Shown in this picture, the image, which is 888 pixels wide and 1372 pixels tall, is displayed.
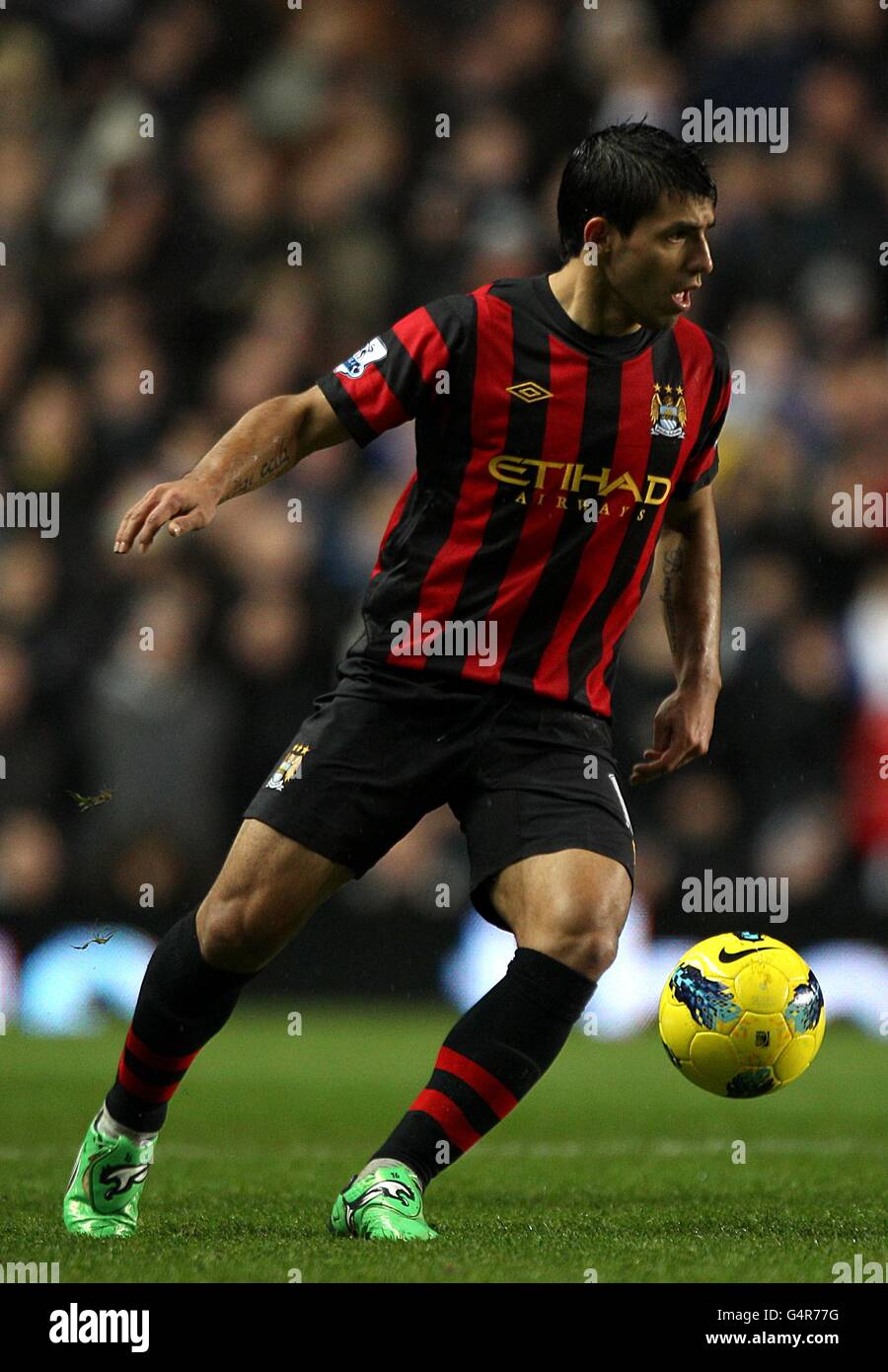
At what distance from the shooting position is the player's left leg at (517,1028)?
3.59 metres

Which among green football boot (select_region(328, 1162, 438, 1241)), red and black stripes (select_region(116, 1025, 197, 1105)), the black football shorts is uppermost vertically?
the black football shorts

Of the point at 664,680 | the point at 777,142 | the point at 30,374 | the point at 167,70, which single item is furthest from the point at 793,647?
the point at 167,70

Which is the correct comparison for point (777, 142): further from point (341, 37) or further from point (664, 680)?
point (664, 680)

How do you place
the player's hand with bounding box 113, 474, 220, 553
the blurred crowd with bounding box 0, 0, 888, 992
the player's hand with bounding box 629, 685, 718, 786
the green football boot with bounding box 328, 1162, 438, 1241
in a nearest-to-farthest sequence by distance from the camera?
the player's hand with bounding box 113, 474, 220, 553 < the green football boot with bounding box 328, 1162, 438, 1241 < the player's hand with bounding box 629, 685, 718, 786 < the blurred crowd with bounding box 0, 0, 888, 992

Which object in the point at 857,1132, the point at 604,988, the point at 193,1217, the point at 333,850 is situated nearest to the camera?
the point at 333,850

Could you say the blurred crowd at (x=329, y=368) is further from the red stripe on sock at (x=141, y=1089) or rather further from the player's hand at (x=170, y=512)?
the player's hand at (x=170, y=512)

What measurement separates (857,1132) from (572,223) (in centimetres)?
301

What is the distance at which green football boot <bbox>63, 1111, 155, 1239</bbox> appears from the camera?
390cm

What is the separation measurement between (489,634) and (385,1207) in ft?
3.56

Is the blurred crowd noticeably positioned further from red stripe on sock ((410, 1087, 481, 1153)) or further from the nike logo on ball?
red stripe on sock ((410, 1087, 481, 1153))

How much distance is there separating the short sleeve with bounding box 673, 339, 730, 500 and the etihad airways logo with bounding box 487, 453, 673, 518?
25 cm

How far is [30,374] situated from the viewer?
9.88m

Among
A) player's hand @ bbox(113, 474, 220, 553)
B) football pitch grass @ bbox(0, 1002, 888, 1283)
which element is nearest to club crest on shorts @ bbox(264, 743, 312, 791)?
player's hand @ bbox(113, 474, 220, 553)

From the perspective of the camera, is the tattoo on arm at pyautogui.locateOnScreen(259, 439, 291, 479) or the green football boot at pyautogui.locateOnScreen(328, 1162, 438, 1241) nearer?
the green football boot at pyautogui.locateOnScreen(328, 1162, 438, 1241)
